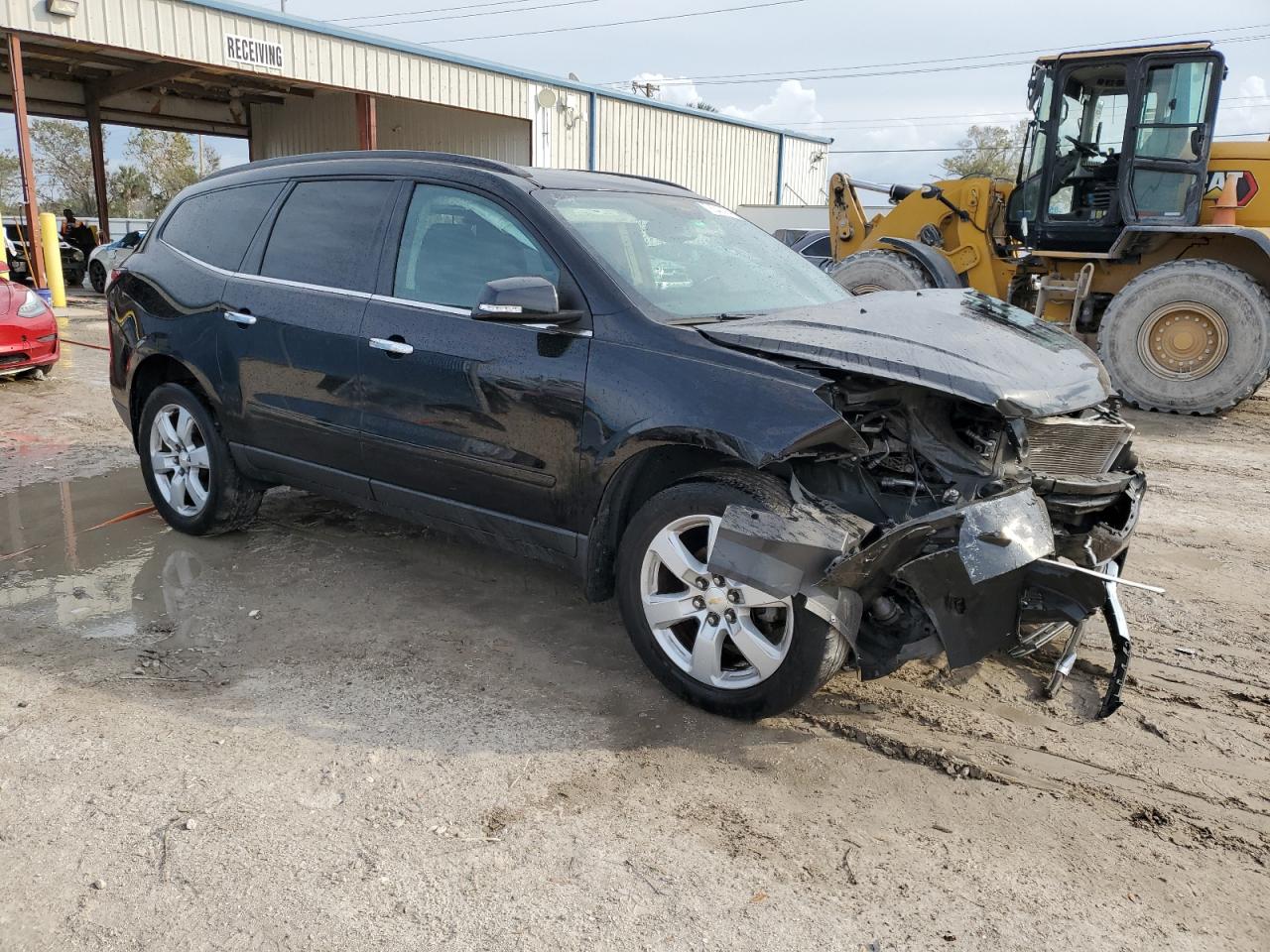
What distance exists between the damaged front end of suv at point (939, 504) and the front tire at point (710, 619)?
0.36 feet

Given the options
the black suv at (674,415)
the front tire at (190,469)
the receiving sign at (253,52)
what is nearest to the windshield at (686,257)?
the black suv at (674,415)

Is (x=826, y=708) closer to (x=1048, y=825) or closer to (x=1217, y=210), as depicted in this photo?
(x=1048, y=825)

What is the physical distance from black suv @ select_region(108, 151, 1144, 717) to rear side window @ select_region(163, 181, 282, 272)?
30 millimetres

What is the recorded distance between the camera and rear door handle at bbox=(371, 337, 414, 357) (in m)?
4.12

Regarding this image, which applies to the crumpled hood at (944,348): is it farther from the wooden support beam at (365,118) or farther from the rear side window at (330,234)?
the wooden support beam at (365,118)

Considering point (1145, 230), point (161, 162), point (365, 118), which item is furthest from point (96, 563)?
point (161, 162)

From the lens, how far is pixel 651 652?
11.6ft

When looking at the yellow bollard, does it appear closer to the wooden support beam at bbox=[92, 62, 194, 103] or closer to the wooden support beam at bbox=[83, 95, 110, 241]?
the wooden support beam at bbox=[92, 62, 194, 103]

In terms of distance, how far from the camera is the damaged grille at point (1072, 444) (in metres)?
3.48

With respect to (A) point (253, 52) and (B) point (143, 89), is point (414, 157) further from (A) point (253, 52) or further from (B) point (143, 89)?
(B) point (143, 89)

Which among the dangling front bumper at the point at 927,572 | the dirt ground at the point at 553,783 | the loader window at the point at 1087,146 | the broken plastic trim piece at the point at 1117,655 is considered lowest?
the dirt ground at the point at 553,783

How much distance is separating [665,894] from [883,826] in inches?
28.0

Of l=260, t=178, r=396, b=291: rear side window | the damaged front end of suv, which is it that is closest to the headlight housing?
l=260, t=178, r=396, b=291: rear side window

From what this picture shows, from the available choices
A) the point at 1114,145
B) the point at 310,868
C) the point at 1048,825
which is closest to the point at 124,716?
the point at 310,868
